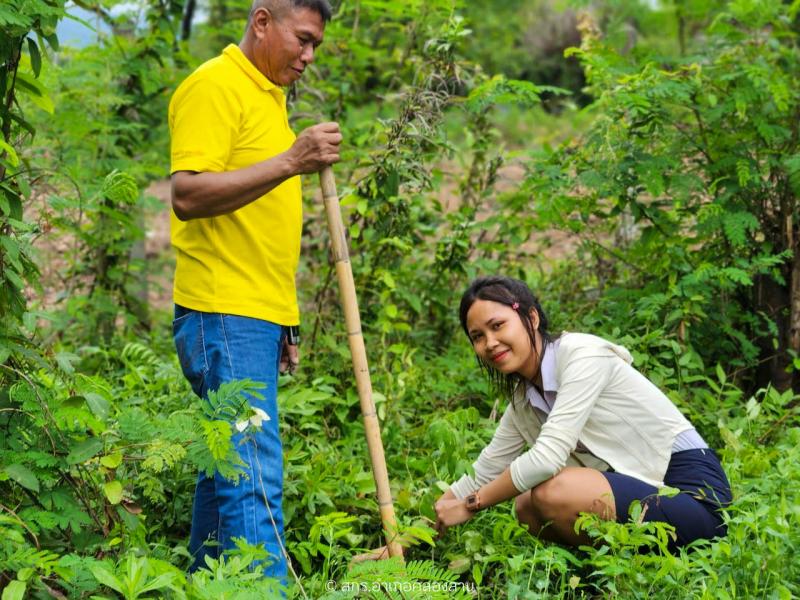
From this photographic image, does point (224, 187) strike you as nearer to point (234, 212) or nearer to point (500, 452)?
point (234, 212)

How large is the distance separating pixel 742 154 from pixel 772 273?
623 mm

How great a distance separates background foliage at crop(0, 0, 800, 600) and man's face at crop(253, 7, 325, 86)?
0.61 metres

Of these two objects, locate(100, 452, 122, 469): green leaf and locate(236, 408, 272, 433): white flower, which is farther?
locate(236, 408, 272, 433): white flower

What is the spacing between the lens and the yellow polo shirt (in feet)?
9.07

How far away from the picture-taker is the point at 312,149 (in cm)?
281

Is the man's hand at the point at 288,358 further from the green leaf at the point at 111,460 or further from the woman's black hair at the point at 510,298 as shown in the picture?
the green leaf at the point at 111,460

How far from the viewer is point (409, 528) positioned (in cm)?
298

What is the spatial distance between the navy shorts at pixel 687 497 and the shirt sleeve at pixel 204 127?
5.51ft

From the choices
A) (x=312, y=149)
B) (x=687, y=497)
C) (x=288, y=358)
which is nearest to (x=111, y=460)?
(x=288, y=358)

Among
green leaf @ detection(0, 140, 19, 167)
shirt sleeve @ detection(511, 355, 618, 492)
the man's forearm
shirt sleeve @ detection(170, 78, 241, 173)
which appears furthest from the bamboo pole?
green leaf @ detection(0, 140, 19, 167)

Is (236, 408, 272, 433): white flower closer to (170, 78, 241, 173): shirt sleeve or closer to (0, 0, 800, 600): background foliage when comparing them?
(0, 0, 800, 600): background foliage

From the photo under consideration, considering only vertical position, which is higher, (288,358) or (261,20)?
(261,20)

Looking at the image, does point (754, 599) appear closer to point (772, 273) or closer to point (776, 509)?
point (776, 509)

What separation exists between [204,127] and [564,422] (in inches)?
59.7
